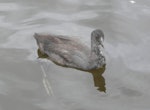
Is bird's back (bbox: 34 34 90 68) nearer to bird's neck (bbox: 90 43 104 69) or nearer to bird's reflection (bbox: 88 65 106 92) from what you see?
bird's neck (bbox: 90 43 104 69)

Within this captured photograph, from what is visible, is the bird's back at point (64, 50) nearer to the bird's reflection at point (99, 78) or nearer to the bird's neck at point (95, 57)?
the bird's neck at point (95, 57)

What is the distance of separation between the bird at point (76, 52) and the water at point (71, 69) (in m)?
0.17

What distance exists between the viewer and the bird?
448 inches

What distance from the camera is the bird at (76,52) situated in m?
11.4

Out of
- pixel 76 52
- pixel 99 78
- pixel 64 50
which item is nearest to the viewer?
A: pixel 99 78

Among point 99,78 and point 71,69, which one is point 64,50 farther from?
point 99,78

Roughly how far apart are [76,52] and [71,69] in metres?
0.43

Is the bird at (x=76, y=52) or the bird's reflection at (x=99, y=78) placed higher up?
the bird at (x=76, y=52)

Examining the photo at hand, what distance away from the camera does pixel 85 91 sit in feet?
34.7

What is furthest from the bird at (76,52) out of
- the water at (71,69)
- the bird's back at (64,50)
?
the water at (71,69)

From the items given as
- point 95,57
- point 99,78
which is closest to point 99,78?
point 99,78

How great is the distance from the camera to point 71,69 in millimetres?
11398

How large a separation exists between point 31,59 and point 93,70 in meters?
1.56

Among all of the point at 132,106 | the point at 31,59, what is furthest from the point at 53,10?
the point at 132,106
